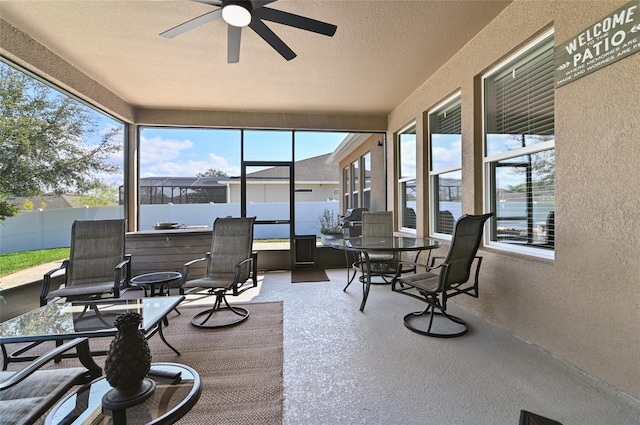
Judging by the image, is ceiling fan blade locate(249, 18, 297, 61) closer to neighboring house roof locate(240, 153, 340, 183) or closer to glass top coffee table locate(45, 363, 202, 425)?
glass top coffee table locate(45, 363, 202, 425)

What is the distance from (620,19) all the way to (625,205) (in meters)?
1.21

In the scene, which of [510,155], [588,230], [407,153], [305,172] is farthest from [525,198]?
[305,172]

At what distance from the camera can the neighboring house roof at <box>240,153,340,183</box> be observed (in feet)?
19.1

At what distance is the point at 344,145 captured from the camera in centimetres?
764

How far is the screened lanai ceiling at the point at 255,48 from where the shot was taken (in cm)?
271

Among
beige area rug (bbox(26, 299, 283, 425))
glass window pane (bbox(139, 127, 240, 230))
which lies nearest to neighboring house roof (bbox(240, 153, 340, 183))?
glass window pane (bbox(139, 127, 240, 230))

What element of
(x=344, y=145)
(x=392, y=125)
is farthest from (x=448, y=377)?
(x=344, y=145)

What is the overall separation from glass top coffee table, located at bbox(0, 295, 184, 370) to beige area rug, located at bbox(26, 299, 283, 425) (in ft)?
0.81

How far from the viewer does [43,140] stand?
325 centimetres

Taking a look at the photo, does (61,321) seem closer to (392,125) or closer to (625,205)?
(625,205)

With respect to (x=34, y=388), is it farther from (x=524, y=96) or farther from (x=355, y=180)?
(x=355, y=180)

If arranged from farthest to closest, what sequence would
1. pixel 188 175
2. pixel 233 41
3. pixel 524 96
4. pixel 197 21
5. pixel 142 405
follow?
1. pixel 188 175
2. pixel 524 96
3. pixel 233 41
4. pixel 197 21
5. pixel 142 405

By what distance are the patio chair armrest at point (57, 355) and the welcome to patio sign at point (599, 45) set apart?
3703mm

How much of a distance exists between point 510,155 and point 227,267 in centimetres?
347
